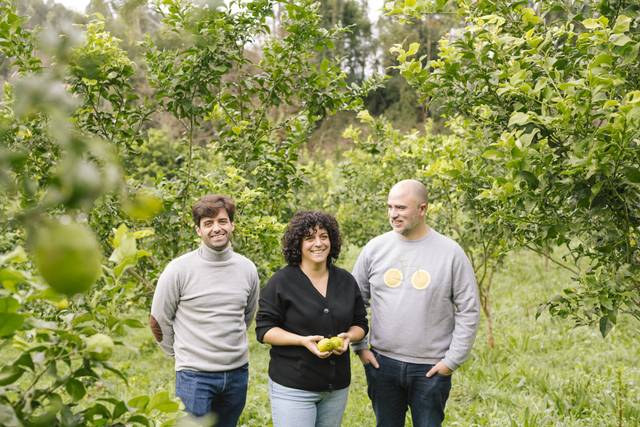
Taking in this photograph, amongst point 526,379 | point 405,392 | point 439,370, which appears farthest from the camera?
point 526,379

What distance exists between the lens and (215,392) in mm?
3465

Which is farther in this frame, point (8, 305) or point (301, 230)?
point (301, 230)

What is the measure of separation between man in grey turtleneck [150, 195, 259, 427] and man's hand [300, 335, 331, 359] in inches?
19.3

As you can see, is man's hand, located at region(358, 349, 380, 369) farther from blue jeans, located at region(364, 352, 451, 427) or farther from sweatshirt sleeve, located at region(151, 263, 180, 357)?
sweatshirt sleeve, located at region(151, 263, 180, 357)

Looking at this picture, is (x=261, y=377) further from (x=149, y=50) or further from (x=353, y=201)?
(x=149, y=50)

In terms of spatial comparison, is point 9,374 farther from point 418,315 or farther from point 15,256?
point 418,315

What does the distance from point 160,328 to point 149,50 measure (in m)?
2.02

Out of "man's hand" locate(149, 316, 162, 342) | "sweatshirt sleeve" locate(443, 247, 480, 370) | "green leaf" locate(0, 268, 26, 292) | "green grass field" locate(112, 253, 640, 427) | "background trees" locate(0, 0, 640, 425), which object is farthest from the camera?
"green grass field" locate(112, 253, 640, 427)

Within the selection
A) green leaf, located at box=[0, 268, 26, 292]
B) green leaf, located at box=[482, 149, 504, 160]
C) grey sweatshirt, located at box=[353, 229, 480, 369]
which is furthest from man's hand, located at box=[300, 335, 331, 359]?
green leaf, located at box=[0, 268, 26, 292]

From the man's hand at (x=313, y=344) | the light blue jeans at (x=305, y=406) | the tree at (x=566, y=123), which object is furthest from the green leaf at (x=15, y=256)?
the light blue jeans at (x=305, y=406)

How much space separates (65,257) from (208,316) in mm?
3112

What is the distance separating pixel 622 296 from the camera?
8.28 ft

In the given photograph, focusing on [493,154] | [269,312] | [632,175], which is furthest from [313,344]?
[632,175]

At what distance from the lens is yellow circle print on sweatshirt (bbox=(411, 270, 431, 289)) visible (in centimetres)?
342
